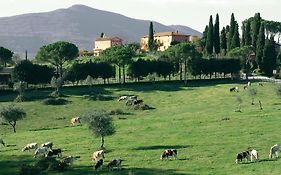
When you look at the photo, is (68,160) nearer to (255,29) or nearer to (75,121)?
(75,121)

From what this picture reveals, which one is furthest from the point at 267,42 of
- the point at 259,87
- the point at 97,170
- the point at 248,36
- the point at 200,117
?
the point at 97,170

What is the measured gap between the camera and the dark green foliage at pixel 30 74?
11094 cm

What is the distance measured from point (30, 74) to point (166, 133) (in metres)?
60.1

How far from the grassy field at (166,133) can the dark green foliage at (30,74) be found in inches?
373

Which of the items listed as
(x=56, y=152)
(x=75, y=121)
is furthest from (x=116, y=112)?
(x=56, y=152)

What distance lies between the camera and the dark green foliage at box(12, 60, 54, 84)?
364 ft

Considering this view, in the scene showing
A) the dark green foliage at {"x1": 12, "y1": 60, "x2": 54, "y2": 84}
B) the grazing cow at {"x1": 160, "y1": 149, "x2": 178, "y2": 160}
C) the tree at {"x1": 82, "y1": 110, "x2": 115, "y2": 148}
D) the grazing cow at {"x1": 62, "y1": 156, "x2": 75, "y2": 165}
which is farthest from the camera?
the dark green foliage at {"x1": 12, "y1": 60, "x2": 54, "y2": 84}

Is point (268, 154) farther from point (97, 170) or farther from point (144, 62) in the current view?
point (144, 62)

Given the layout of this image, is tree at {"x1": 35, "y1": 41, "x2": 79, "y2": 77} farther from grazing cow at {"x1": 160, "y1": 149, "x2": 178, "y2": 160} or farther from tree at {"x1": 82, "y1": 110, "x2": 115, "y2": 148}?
grazing cow at {"x1": 160, "y1": 149, "x2": 178, "y2": 160}

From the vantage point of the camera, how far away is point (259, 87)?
101 metres

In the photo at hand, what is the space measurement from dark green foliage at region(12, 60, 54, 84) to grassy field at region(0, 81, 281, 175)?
946cm

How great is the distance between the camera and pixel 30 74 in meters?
111

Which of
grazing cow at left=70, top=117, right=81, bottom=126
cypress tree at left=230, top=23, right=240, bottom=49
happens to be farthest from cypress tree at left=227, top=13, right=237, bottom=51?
grazing cow at left=70, top=117, right=81, bottom=126

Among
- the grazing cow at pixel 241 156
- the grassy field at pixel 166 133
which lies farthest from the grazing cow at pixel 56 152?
the grazing cow at pixel 241 156
